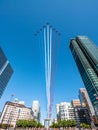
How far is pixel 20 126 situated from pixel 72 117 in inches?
3050

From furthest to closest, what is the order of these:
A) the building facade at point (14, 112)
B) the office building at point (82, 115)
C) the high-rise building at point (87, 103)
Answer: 1. the building facade at point (14, 112)
2. the office building at point (82, 115)
3. the high-rise building at point (87, 103)

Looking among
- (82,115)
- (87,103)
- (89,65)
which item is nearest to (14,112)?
(82,115)

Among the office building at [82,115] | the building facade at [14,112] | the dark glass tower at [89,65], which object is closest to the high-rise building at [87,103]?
the dark glass tower at [89,65]

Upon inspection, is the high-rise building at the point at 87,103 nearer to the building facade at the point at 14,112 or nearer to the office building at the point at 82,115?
the office building at the point at 82,115

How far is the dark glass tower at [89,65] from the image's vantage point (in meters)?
87.9

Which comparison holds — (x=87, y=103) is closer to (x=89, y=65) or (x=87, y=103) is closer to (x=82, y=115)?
(x=89, y=65)

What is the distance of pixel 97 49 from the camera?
119 meters

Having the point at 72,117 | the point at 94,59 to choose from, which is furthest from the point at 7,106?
the point at 94,59

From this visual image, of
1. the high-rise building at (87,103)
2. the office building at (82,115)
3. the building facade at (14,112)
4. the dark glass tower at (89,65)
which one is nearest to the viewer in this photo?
the high-rise building at (87,103)

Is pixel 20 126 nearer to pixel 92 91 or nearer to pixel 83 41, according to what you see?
pixel 92 91

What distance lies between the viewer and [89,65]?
108312 mm

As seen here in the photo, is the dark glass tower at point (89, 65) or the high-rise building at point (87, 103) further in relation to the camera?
the dark glass tower at point (89, 65)

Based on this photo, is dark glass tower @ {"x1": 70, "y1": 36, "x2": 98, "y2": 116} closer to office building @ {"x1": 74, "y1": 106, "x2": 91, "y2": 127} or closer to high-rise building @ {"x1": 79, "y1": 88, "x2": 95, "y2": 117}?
high-rise building @ {"x1": 79, "y1": 88, "x2": 95, "y2": 117}

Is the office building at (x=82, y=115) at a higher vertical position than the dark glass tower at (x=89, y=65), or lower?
lower
